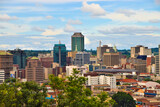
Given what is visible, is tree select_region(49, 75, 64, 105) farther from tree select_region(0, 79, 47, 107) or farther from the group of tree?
tree select_region(0, 79, 47, 107)

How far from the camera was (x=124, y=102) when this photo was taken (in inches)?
5645

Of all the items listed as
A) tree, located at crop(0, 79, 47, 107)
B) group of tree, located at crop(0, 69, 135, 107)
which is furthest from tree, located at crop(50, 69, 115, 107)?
tree, located at crop(0, 79, 47, 107)

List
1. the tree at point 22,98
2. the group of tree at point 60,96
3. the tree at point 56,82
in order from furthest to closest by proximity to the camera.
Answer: the tree at point 22,98 < the tree at point 56,82 < the group of tree at point 60,96

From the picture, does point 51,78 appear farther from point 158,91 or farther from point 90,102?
point 158,91

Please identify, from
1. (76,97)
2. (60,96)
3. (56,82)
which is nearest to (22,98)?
(56,82)

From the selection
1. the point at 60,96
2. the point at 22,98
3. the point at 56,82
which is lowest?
the point at 22,98

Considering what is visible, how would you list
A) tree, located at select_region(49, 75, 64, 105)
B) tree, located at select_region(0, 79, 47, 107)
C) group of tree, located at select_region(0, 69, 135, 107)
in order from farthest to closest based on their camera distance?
tree, located at select_region(0, 79, 47, 107) < tree, located at select_region(49, 75, 64, 105) < group of tree, located at select_region(0, 69, 135, 107)

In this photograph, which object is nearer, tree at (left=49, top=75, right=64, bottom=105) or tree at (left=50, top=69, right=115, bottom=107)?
tree at (left=50, top=69, right=115, bottom=107)

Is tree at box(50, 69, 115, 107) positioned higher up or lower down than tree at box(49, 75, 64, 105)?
lower down

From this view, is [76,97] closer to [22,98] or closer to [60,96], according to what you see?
[60,96]

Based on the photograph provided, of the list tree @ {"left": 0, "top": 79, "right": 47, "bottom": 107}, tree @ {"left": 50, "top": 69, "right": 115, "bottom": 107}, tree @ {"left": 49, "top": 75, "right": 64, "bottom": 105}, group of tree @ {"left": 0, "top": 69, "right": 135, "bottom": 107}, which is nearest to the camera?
A: tree @ {"left": 50, "top": 69, "right": 115, "bottom": 107}

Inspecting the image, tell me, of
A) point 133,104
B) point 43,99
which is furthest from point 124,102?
point 43,99

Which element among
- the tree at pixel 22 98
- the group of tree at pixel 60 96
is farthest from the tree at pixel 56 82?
the tree at pixel 22 98

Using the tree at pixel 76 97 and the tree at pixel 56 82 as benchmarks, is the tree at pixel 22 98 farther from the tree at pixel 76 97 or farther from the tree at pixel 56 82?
the tree at pixel 76 97
